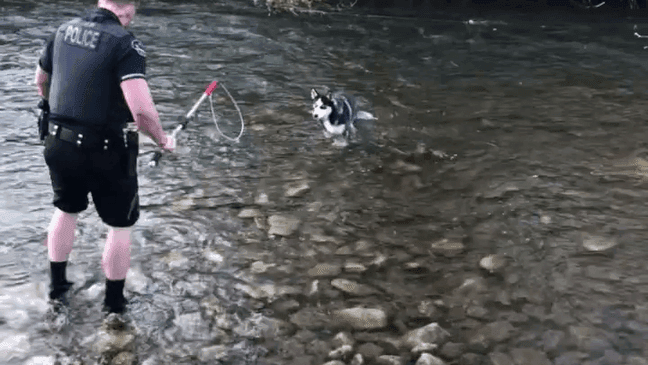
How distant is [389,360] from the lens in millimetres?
5520

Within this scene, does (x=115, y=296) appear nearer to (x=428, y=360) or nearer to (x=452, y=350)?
(x=428, y=360)

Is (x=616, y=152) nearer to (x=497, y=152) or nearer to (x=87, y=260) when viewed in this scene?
(x=497, y=152)

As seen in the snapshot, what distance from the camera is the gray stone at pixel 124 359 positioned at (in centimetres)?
540

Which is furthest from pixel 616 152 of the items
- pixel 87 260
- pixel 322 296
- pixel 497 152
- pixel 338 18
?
pixel 338 18

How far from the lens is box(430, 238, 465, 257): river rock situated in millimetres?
7266

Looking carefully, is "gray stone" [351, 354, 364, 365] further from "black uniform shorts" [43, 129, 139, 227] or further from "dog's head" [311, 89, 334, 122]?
"dog's head" [311, 89, 334, 122]

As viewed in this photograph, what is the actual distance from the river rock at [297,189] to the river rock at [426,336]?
3155mm

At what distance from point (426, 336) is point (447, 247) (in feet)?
5.72

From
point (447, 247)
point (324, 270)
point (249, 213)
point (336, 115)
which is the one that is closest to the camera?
point (324, 270)

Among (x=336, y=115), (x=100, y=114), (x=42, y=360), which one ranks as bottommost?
(x=42, y=360)

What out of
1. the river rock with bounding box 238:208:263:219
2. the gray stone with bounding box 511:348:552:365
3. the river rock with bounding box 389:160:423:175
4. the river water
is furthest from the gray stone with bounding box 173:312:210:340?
the river rock with bounding box 389:160:423:175

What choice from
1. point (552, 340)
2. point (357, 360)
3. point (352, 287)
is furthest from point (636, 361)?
point (352, 287)

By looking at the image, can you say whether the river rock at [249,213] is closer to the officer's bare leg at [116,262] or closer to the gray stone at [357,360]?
the officer's bare leg at [116,262]

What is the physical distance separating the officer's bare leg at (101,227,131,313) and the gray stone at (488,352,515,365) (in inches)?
119
